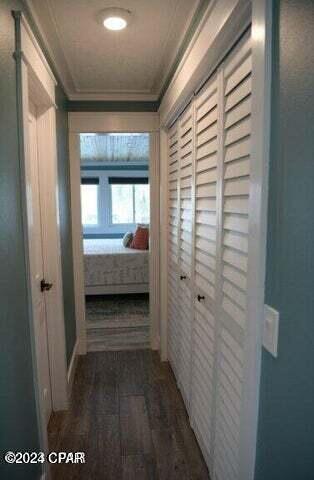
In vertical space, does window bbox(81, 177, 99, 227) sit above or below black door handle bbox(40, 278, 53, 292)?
above

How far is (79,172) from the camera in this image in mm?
2979

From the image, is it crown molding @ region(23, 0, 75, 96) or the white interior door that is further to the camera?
the white interior door

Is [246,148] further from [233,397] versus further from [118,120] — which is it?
[118,120]

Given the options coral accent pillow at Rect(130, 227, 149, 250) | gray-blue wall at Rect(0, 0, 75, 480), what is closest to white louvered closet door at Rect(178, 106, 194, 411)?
gray-blue wall at Rect(0, 0, 75, 480)

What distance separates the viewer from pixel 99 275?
4.71 metres

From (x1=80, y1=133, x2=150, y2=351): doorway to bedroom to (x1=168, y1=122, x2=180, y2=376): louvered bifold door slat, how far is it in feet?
2.32

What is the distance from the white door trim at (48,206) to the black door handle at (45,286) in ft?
0.12

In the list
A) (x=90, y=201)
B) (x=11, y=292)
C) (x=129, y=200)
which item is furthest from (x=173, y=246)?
(x=90, y=201)

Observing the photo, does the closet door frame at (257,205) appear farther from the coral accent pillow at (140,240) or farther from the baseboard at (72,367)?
the coral accent pillow at (140,240)

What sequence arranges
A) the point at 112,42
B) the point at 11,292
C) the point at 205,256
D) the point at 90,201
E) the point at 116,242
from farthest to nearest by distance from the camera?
the point at 90,201
the point at 116,242
the point at 112,42
the point at 205,256
the point at 11,292

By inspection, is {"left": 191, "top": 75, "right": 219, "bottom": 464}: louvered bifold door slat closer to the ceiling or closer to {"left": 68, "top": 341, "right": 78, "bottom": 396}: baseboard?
the ceiling

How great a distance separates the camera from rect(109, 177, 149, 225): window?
7601 millimetres

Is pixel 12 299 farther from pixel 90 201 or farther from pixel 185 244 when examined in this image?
pixel 90 201

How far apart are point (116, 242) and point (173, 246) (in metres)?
3.50
